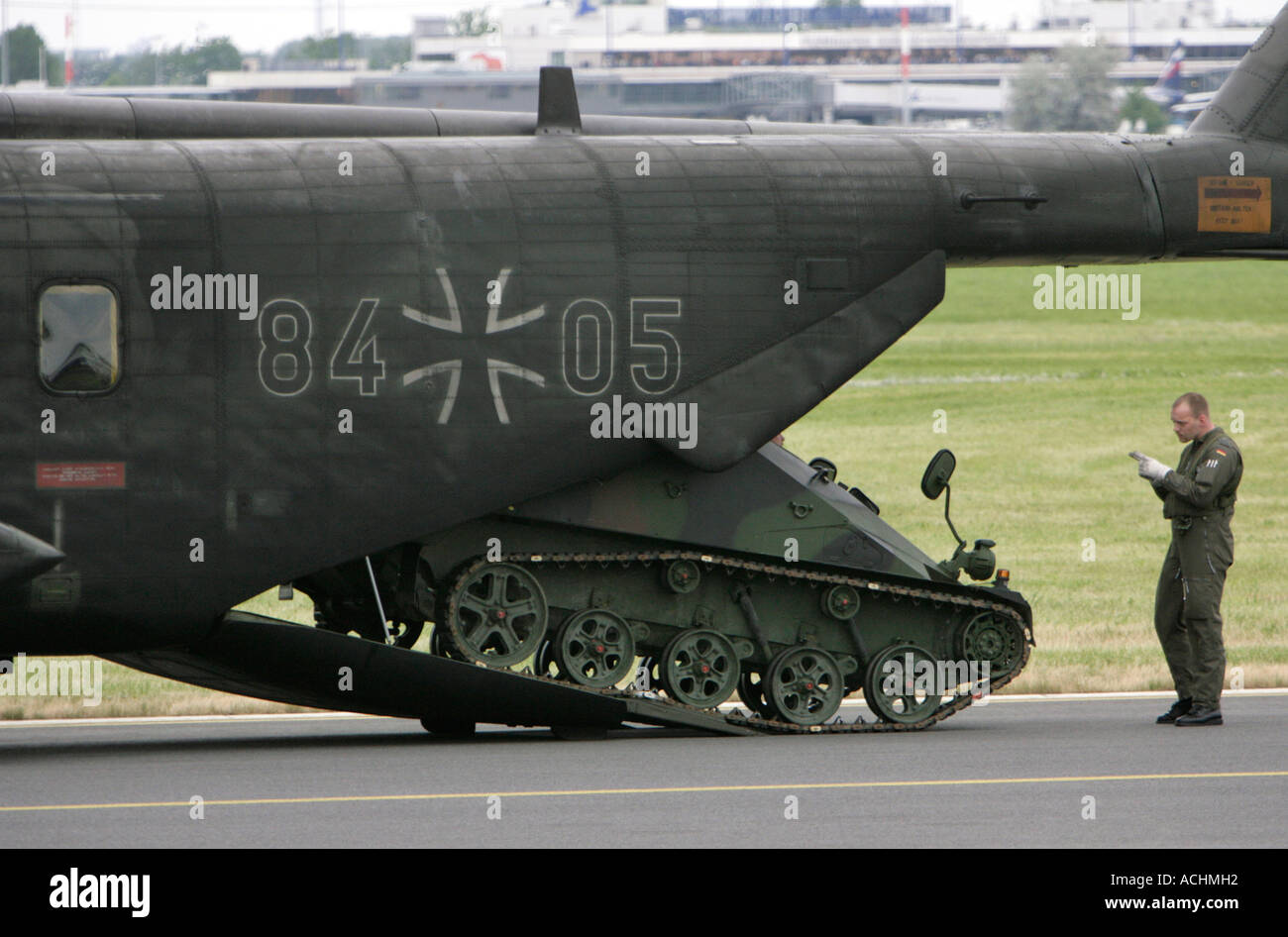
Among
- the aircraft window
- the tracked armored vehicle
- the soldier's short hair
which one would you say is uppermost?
the aircraft window

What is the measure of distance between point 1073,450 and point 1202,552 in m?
21.4

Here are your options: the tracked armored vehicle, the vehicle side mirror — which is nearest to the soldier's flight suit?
the tracked armored vehicle

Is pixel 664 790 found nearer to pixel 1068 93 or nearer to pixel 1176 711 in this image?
pixel 1176 711

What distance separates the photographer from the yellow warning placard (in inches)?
580

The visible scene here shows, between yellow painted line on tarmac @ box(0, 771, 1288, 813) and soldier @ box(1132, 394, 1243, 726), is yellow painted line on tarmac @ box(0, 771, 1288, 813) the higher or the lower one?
the lower one

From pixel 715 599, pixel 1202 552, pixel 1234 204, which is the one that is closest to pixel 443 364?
pixel 715 599

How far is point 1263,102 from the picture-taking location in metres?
15.0

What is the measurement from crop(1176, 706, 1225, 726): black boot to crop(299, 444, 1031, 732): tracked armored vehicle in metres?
1.14

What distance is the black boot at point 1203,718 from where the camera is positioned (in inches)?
524

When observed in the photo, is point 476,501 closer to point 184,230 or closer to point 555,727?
point 555,727

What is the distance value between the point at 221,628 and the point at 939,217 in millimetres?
5596

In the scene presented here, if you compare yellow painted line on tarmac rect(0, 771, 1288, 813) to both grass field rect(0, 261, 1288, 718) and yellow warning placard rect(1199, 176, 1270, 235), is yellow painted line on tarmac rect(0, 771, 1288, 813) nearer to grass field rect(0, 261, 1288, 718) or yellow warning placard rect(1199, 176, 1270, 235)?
yellow warning placard rect(1199, 176, 1270, 235)

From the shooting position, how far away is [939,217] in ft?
45.6

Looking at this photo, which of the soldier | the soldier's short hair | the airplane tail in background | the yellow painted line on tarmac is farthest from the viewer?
the airplane tail in background
